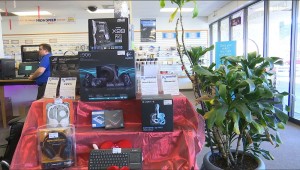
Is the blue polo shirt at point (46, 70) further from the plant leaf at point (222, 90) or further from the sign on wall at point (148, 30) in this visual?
the sign on wall at point (148, 30)

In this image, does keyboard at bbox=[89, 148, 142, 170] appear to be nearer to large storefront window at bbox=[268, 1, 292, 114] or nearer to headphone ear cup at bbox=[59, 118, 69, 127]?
headphone ear cup at bbox=[59, 118, 69, 127]

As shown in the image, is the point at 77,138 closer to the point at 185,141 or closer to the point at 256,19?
the point at 185,141

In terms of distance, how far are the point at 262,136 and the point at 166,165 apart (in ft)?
2.71

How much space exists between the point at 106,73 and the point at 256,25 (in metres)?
5.58

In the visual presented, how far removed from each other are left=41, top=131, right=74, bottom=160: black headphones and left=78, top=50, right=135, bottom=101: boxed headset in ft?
1.11

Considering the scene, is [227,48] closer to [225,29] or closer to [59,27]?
[225,29]

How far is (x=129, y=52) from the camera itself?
180 centimetres

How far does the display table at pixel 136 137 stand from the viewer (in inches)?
68.1

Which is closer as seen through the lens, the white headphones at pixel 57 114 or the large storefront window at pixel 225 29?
the white headphones at pixel 57 114

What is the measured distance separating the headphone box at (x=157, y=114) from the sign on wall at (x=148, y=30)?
25.5 feet

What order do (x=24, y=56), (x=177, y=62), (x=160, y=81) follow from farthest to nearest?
(x=177, y=62) → (x=24, y=56) → (x=160, y=81)

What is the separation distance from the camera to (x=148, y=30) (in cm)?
932

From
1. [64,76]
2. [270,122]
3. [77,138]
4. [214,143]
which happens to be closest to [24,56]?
[64,76]

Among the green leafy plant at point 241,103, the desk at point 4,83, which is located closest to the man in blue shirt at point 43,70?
the desk at point 4,83
